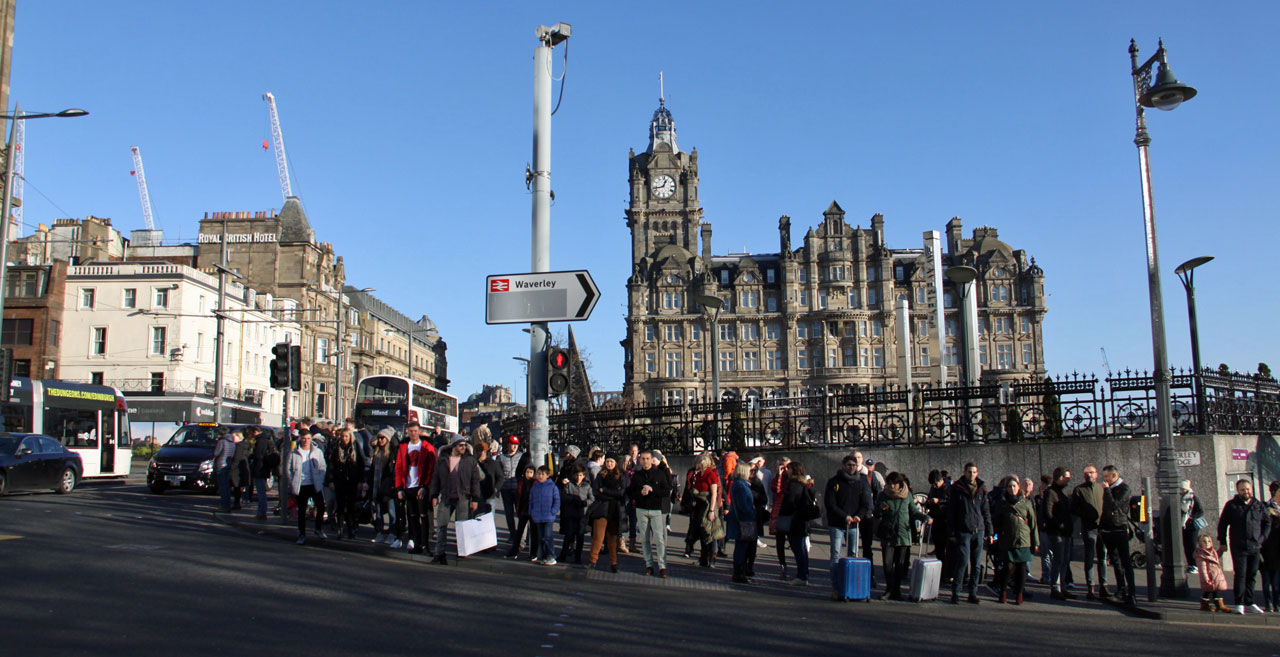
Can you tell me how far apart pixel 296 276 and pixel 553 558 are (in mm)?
67351

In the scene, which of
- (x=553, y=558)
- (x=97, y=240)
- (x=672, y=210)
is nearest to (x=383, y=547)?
(x=553, y=558)

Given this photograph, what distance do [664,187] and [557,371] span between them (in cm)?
9448

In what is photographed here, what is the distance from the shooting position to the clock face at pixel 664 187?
4183 inches

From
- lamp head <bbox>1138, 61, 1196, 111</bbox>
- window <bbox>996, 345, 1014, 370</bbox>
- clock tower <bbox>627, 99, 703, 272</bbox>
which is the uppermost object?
clock tower <bbox>627, 99, 703, 272</bbox>

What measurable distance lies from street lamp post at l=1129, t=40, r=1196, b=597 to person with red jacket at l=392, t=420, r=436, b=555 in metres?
10.2

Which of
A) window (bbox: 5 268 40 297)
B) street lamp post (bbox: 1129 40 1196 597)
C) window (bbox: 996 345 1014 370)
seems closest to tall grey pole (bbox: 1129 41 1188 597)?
street lamp post (bbox: 1129 40 1196 597)

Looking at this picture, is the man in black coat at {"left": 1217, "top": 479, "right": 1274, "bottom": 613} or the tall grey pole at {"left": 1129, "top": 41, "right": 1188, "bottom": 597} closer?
the man in black coat at {"left": 1217, "top": 479, "right": 1274, "bottom": 613}

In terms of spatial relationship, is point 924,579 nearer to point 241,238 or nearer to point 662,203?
point 241,238

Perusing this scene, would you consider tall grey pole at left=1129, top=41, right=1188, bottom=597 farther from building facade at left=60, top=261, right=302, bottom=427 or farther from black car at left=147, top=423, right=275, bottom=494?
building facade at left=60, top=261, right=302, bottom=427

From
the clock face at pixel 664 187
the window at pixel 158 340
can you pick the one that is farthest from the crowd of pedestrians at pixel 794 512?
the clock face at pixel 664 187

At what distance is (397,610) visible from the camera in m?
9.41

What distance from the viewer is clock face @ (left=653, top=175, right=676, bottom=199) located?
106 meters

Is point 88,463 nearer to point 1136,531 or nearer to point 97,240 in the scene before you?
point 1136,531

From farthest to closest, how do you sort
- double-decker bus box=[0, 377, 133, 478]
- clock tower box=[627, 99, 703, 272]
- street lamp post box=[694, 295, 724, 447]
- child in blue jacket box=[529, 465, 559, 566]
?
clock tower box=[627, 99, 703, 272] < double-decker bus box=[0, 377, 133, 478] < street lamp post box=[694, 295, 724, 447] < child in blue jacket box=[529, 465, 559, 566]
